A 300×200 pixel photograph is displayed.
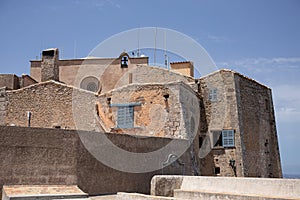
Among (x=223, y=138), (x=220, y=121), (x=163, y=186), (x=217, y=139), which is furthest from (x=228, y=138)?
(x=163, y=186)

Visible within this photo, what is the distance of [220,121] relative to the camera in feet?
60.4

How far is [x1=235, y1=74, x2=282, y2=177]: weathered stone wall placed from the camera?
1831cm

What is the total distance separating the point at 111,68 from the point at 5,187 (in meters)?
18.6

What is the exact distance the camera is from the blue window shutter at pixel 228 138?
17.8 meters

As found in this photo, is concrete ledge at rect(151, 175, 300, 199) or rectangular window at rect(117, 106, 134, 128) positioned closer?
concrete ledge at rect(151, 175, 300, 199)

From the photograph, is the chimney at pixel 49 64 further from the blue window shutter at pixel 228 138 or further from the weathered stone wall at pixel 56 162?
the weathered stone wall at pixel 56 162

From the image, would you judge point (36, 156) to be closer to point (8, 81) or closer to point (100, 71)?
point (8, 81)

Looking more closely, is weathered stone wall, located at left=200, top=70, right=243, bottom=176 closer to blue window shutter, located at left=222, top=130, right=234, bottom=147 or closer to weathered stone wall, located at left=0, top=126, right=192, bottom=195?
blue window shutter, located at left=222, top=130, right=234, bottom=147

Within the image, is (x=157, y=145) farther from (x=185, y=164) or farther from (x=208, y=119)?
(x=208, y=119)

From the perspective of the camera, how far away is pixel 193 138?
16234 mm

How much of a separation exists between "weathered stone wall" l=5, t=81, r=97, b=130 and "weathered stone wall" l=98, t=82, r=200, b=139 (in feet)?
4.23

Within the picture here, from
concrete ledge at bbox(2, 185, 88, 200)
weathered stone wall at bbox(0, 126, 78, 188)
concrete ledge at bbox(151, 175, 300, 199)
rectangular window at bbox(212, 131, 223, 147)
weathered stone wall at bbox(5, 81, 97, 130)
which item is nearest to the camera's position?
concrete ledge at bbox(2, 185, 88, 200)

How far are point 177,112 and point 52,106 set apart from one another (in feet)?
23.7

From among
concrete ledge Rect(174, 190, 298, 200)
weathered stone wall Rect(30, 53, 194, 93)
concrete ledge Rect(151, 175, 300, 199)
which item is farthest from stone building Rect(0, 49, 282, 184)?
concrete ledge Rect(174, 190, 298, 200)
